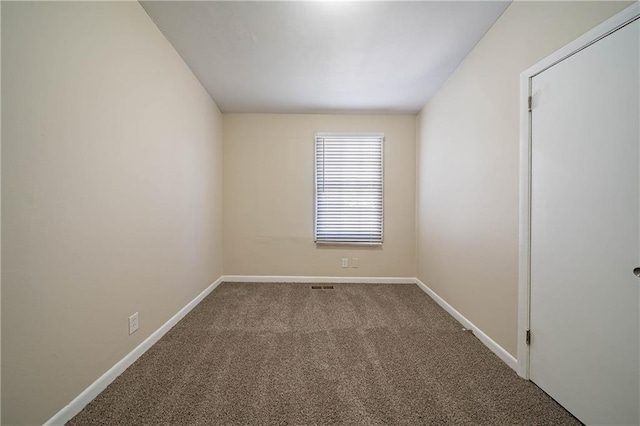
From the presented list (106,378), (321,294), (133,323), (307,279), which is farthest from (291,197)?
(106,378)

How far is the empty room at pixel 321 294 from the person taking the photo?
1066mm

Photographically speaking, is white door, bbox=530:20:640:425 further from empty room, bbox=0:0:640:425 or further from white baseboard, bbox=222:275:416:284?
white baseboard, bbox=222:275:416:284

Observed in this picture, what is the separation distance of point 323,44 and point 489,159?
171cm

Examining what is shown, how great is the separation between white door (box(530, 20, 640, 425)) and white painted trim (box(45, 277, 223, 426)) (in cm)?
264

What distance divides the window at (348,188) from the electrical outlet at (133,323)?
90.7 inches

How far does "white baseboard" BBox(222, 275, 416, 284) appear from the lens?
355cm

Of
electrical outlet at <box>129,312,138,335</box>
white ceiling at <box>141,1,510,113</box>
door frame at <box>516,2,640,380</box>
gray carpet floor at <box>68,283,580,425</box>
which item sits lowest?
gray carpet floor at <box>68,283,580,425</box>

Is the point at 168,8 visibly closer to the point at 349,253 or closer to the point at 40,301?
the point at 40,301

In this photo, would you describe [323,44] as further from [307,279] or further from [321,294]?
[307,279]

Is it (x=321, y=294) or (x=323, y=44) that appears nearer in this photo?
(x=323, y=44)

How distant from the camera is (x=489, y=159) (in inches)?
74.6

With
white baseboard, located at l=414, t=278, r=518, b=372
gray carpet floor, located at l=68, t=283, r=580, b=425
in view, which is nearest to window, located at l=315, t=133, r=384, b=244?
white baseboard, located at l=414, t=278, r=518, b=372

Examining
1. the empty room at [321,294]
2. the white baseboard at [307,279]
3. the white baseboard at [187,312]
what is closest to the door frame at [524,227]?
the empty room at [321,294]

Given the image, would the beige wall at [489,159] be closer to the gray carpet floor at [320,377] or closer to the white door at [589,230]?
the white door at [589,230]
